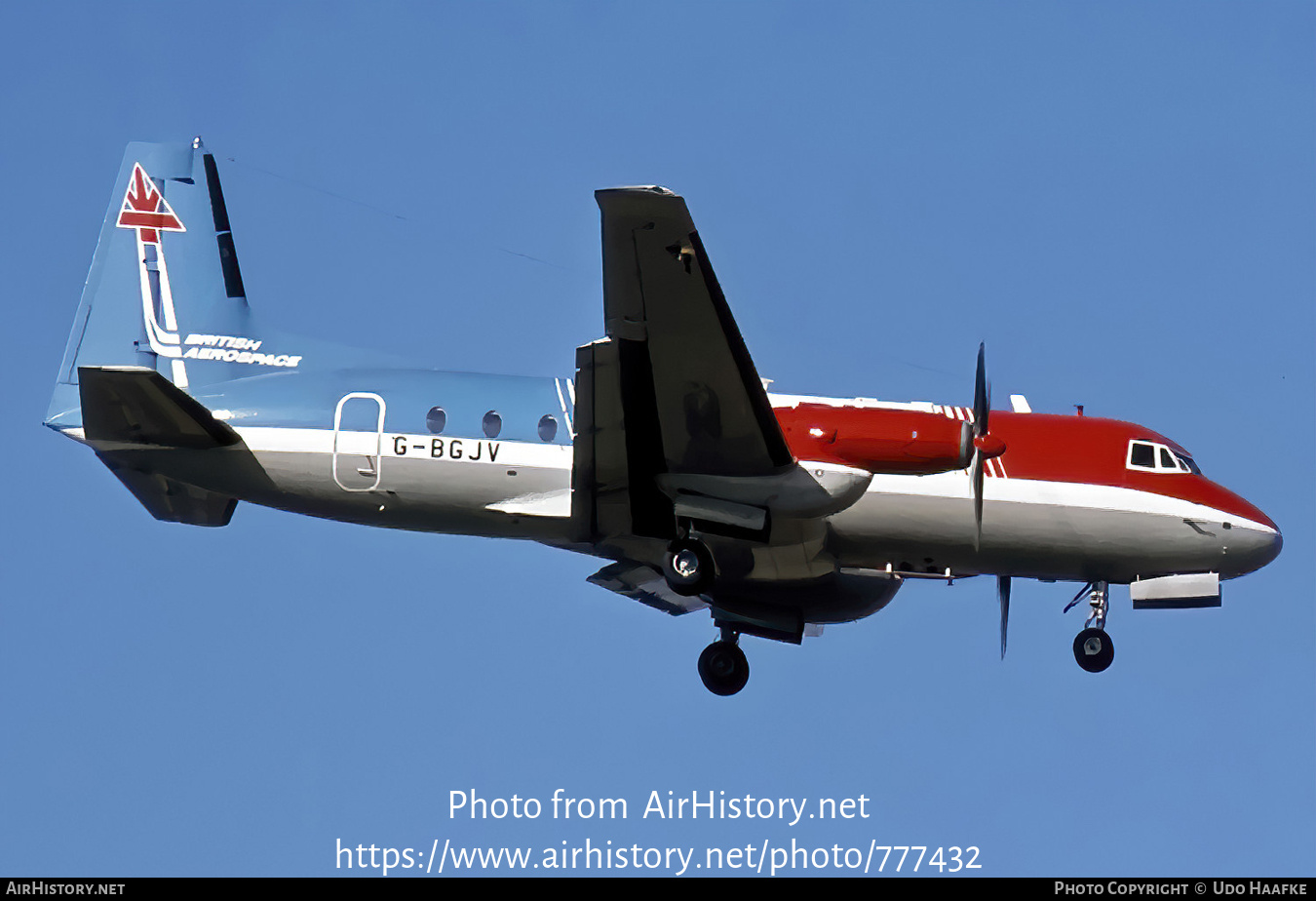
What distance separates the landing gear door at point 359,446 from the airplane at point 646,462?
3 cm

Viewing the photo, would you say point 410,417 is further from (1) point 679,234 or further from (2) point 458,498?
(1) point 679,234

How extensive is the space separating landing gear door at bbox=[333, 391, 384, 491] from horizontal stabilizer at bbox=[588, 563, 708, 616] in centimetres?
373

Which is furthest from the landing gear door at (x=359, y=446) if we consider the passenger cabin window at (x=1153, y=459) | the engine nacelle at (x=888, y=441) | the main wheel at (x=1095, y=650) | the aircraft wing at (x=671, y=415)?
the passenger cabin window at (x=1153, y=459)

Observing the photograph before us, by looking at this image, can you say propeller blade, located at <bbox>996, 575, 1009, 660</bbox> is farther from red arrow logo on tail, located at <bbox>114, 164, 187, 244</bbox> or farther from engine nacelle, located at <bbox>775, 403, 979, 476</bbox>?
red arrow logo on tail, located at <bbox>114, 164, 187, 244</bbox>

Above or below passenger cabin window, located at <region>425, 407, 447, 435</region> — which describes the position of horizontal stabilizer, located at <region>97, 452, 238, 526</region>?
below

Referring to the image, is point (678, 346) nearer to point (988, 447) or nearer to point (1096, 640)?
point (988, 447)

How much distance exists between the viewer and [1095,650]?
952 inches

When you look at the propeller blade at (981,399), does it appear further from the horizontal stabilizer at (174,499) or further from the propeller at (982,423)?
the horizontal stabilizer at (174,499)

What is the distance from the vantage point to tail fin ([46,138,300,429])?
82.4ft

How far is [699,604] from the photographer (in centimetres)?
2719

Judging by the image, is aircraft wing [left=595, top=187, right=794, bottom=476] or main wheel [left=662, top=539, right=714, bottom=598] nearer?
aircraft wing [left=595, top=187, right=794, bottom=476]

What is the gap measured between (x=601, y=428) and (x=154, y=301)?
7.72 meters

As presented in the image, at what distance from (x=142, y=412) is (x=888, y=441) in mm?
9885

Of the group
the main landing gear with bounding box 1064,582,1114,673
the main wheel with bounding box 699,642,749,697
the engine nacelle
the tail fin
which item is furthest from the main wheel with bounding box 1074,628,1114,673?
the tail fin
